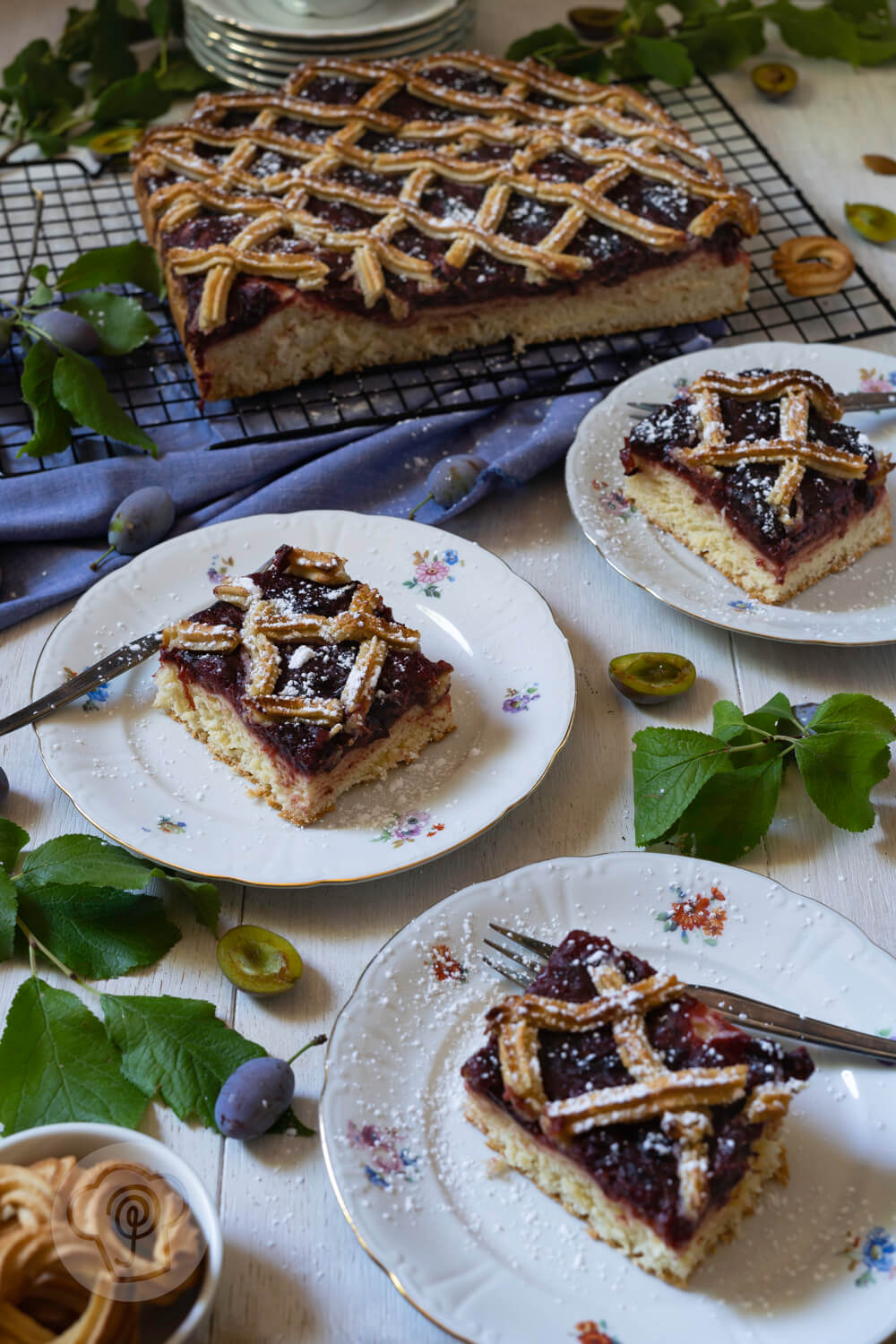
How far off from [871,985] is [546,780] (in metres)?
0.64

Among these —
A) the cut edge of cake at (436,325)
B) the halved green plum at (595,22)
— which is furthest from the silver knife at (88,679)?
the halved green plum at (595,22)

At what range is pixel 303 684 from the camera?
2.01m

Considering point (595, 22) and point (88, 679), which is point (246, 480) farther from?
point (595, 22)

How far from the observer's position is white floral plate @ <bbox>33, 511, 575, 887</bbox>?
1.91m

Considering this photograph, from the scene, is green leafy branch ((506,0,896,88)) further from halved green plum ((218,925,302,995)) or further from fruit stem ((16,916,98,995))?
fruit stem ((16,916,98,995))

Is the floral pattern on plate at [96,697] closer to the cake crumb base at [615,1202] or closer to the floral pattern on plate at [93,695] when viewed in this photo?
the floral pattern on plate at [93,695]

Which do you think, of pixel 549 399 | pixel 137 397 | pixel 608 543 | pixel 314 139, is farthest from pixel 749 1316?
pixel 314 139

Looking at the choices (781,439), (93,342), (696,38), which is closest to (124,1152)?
(781,439)

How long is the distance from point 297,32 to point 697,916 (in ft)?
8.81

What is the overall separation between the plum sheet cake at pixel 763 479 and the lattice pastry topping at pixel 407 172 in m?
0.58

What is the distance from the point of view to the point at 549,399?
2885 mm

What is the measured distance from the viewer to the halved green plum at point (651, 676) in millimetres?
2209
